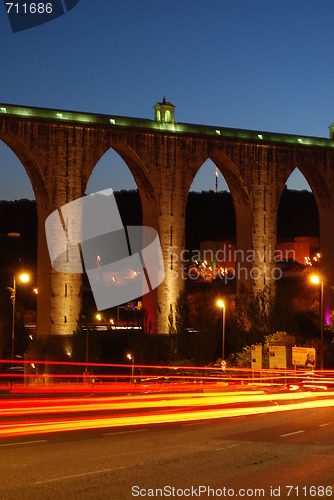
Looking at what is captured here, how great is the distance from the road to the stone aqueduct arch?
114 feet

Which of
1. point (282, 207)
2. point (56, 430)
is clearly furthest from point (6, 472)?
point (282, 207)

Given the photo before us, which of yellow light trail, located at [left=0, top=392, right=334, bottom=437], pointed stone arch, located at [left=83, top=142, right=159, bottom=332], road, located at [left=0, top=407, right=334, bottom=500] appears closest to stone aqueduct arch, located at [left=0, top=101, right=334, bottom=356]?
pointed stone arch, located at [left=83, top=142, right=159, bottom=332]

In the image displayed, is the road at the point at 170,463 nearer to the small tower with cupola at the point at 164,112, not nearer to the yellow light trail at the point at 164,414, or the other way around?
the yellow light trail at the point at 164,414

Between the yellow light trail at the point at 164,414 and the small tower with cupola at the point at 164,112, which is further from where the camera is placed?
the small tower with cupola at the point at 164,112

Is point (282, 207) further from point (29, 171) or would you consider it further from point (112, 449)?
point (112, 449)

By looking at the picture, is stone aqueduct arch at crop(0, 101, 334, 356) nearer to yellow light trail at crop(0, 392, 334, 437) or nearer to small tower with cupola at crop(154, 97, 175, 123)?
small tower with cupola at crop(154, 97, 175, 123)

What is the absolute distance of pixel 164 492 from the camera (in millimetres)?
9922

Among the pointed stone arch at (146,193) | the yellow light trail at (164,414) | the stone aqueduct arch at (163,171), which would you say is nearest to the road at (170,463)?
the yellow light trail at (164,414)

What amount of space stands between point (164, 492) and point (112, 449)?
3981 millimetres

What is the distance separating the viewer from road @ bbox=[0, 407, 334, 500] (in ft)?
33.0

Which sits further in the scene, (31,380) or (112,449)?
(31,380)

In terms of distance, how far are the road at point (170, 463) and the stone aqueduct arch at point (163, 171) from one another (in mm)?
34795

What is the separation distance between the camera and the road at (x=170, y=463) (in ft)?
33.0

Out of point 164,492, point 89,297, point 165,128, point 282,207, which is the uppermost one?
point 282,207
